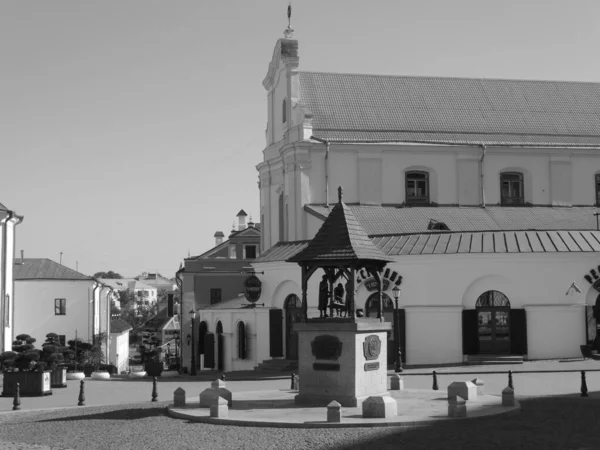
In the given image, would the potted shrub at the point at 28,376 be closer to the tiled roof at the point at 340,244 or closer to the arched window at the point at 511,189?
the tiled roof at the point at 340,244

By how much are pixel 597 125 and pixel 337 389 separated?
113ft

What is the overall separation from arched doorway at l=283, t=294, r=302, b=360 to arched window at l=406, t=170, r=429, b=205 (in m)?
8.96

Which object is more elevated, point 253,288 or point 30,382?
point 253,288

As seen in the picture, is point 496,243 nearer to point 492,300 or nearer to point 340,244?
point 492,300

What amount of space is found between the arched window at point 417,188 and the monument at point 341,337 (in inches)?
960

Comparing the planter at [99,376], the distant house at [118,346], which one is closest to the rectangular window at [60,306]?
the distant house at [118,346]

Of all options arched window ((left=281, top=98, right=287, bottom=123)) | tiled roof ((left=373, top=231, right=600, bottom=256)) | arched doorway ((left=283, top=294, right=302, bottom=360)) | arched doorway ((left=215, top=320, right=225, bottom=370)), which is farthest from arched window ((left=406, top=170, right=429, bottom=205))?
arched doorway ((left=215, top=320, right=225, bottom=370))

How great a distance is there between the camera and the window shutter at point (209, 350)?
5334 cm

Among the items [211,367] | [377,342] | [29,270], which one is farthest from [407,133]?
[29,270]

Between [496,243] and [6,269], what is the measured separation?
25711 millimetres

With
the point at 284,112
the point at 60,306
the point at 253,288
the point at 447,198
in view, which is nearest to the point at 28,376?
the point at 253,288

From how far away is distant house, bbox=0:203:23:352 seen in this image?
48.5m

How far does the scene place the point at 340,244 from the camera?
24.6m

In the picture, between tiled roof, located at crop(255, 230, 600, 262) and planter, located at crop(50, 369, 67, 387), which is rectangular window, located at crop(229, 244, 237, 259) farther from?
planter, located at crop(50, 369, 67, 387)
